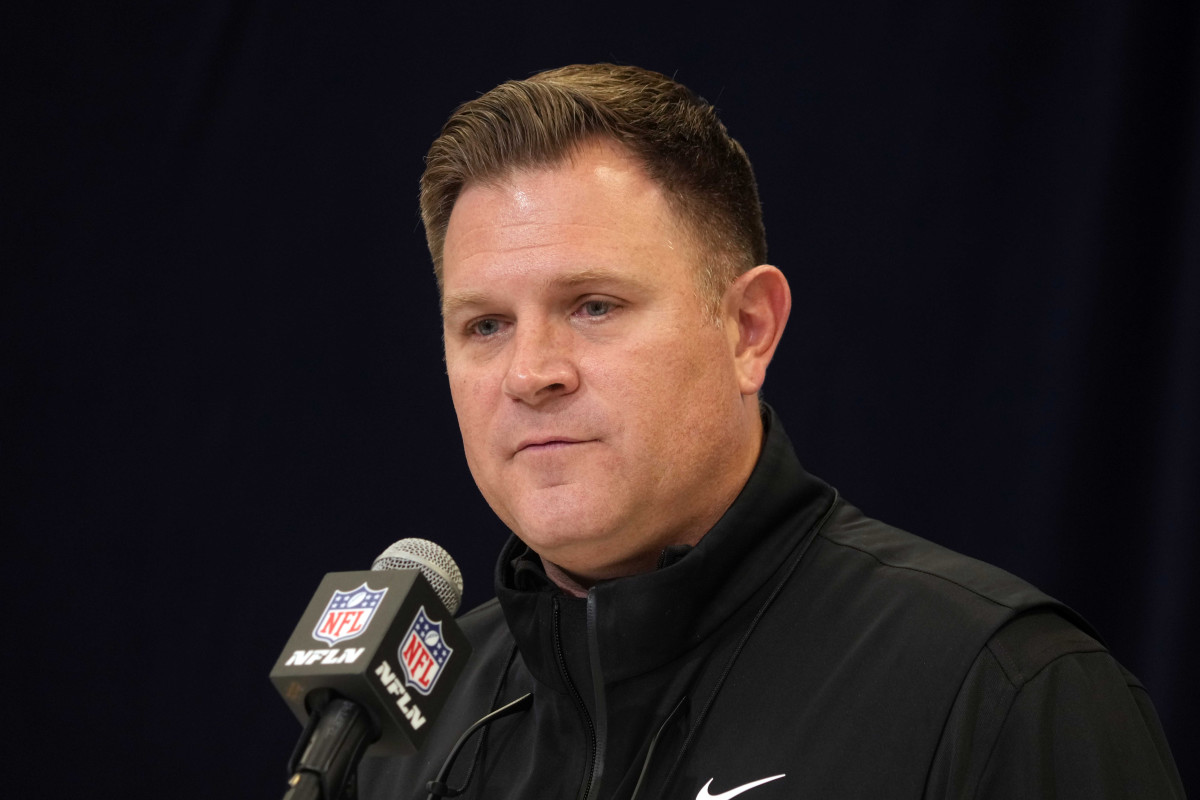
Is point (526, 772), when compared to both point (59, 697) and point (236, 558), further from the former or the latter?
point (59, 697)

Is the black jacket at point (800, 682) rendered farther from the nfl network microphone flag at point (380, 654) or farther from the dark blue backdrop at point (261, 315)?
the dark blue backdrop at point (261, 315)

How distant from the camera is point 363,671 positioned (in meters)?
0.96

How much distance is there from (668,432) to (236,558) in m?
1.46

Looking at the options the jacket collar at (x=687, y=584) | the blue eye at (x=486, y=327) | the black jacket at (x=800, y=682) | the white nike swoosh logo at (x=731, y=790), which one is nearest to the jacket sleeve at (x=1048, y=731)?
the black jacket at (x=800, y=682)

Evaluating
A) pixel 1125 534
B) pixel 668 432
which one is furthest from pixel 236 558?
pixel 1125 534

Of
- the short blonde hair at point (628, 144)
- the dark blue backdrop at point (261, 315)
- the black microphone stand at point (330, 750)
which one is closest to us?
the black microphone stand at point (330, 750)

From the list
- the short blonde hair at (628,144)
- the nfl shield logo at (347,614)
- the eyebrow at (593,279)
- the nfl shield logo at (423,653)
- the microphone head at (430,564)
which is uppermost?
the short blonde hair at (628,144)

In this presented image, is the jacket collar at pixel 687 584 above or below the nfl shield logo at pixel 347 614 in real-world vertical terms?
below

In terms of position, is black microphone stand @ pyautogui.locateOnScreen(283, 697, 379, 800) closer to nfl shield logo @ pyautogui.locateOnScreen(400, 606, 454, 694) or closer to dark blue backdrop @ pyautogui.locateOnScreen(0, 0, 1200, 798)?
nfl shield logo @ pyautogui.locateOnScreen(400, 606, 454, 694)

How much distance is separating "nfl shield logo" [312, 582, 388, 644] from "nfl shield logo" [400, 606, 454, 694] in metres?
0.04

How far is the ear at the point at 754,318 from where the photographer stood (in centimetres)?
147

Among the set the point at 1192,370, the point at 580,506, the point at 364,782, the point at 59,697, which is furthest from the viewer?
the point at 59,697

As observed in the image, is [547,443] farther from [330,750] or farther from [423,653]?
[330,750]

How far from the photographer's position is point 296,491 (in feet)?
8.33
